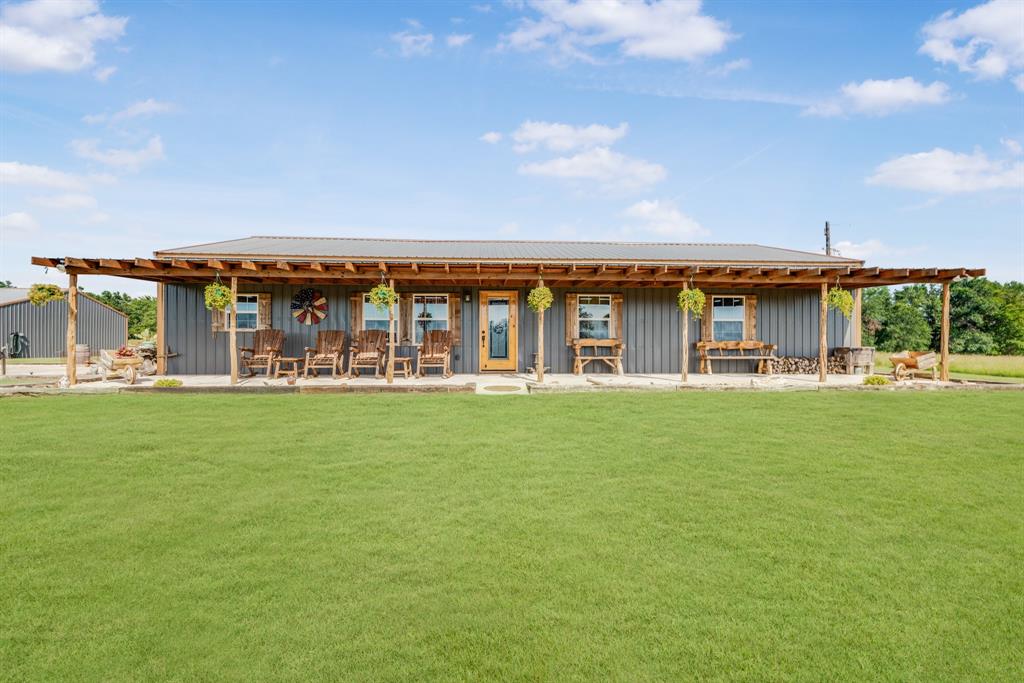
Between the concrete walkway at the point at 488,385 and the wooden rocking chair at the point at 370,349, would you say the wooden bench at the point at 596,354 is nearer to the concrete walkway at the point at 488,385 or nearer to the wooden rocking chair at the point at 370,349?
the concrete walkway at the point at 488,385

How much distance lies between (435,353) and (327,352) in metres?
2.15

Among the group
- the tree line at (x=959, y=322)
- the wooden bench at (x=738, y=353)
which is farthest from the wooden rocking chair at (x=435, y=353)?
the tree line at (x=959, y=322)

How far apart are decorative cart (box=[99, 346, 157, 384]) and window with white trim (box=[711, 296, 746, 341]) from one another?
38.1 feet

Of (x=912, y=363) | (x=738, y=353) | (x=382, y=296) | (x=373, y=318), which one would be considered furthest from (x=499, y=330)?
(x=912, y=363)

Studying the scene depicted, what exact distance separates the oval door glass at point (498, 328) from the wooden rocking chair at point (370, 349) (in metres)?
2.28

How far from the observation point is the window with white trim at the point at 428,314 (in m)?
11.3

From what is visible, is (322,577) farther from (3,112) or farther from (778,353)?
(3,112)

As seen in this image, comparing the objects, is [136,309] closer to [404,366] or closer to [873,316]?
[404,366]

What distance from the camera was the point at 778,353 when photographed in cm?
1184

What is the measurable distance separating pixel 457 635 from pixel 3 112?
55.0ft

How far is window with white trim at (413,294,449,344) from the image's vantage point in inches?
444

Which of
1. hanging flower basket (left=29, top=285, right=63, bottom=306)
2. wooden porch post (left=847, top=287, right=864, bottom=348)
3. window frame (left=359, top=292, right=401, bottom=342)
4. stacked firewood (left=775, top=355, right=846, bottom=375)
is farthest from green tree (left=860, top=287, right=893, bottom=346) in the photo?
hanging flower basket (left=29, top=285, right=63, bottom=306)

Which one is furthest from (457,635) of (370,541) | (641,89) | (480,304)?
(641,89)

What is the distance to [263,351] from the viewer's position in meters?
10.2
